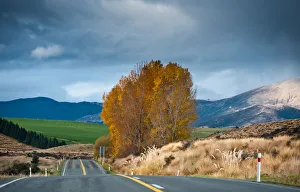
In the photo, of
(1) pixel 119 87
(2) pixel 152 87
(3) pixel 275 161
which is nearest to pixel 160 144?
(2) pixel 152 87

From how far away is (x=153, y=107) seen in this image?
4503cm

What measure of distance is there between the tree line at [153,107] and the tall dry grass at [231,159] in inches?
278

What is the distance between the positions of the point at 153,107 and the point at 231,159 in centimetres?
2318

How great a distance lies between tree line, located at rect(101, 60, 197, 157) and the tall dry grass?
23.1 feet

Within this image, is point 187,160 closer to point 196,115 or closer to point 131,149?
point 196,115

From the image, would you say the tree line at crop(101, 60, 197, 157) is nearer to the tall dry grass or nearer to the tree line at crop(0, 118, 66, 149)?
the tall dry grass

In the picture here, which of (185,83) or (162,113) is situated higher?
(185,83)

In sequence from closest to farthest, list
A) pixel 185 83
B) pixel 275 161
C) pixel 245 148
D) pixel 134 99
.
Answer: pixel 275 161 < pixel 245 148 < pixel 185 83 < pixel 134 99

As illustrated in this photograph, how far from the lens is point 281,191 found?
35.4 feet

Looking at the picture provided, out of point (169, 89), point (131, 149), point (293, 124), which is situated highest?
point (169, 89)

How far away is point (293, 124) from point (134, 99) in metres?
17.8

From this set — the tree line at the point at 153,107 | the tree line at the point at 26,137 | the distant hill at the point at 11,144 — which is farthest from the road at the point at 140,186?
the tree line at the point at 26,137

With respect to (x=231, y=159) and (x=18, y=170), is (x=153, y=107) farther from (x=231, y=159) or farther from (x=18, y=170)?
(x=231, y=159)

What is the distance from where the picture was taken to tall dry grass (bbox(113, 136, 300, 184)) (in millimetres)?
20906
